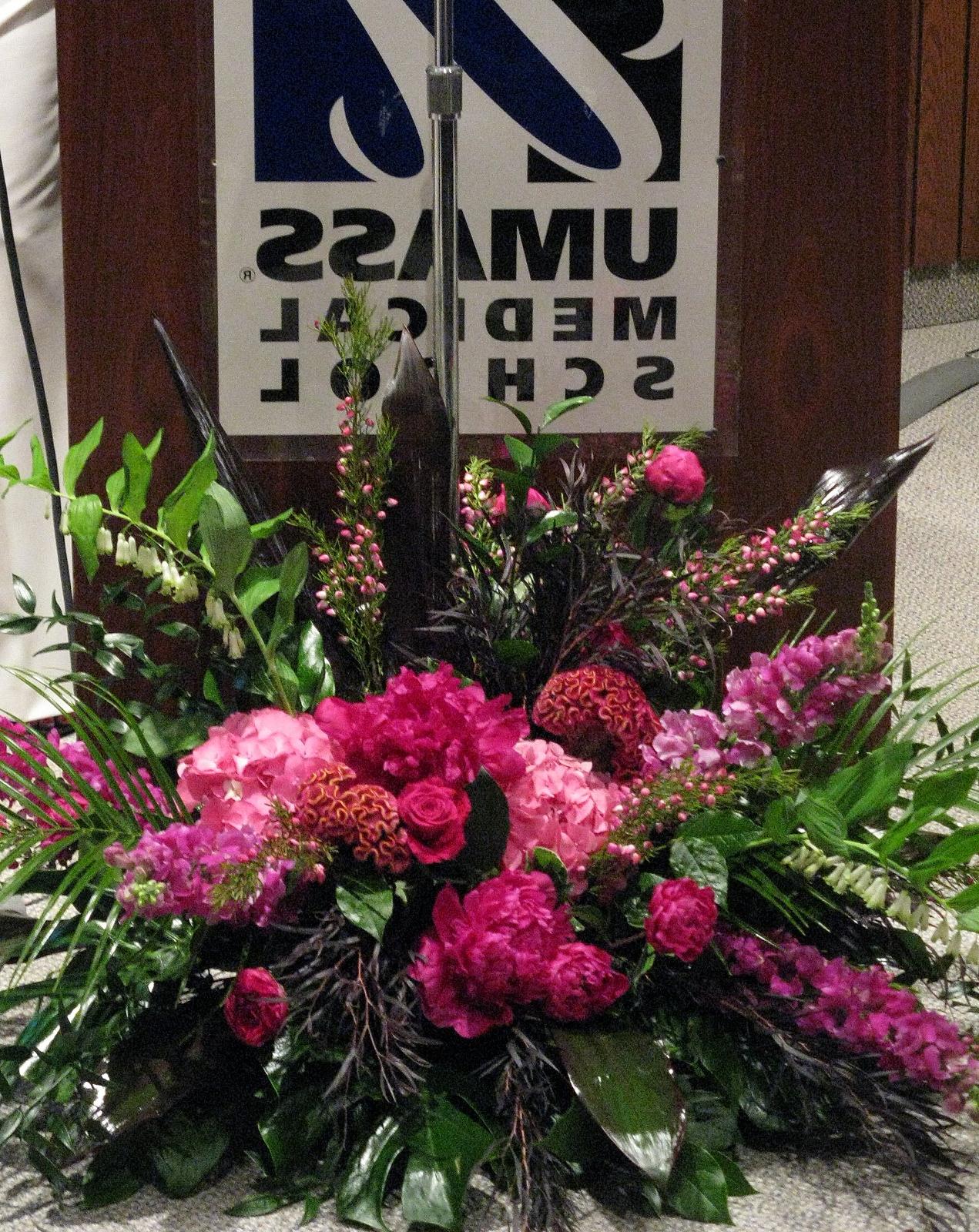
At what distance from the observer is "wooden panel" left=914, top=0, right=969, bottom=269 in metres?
3.92

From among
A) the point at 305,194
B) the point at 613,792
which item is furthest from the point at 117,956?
the point at 305,194

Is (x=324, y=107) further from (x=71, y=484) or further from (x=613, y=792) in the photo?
(x=613, y=792)

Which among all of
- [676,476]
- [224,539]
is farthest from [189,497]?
[676,476]

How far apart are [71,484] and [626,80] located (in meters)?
0.63

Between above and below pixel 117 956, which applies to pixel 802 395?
above

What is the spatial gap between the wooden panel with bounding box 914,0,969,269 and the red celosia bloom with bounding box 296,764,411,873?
324 centimetres

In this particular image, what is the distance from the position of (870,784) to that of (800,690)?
3.3 inches

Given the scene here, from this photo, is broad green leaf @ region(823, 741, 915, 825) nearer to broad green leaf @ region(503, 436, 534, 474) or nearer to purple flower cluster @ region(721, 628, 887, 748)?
purple flower cluster @ region(721, 628, 887, 748)

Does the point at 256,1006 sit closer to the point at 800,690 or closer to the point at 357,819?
the point at 357,819

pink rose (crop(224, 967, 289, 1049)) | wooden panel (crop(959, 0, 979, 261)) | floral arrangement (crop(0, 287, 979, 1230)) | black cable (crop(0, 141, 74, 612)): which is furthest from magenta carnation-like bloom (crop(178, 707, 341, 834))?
wooden panel (crop(959, 0, 979, 261))

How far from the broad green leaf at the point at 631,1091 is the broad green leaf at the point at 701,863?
11 cm

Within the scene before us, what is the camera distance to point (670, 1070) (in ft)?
3.43

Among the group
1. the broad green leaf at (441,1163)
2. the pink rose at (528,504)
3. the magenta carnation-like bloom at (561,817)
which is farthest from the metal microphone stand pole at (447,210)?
the broad green leaf at (441,1163)

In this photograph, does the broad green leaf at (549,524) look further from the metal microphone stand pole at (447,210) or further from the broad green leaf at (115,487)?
the broad green leaf at (115,487)
